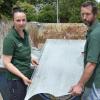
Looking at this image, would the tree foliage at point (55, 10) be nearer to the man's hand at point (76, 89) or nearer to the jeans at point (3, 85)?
the jeans at point (3, 85)

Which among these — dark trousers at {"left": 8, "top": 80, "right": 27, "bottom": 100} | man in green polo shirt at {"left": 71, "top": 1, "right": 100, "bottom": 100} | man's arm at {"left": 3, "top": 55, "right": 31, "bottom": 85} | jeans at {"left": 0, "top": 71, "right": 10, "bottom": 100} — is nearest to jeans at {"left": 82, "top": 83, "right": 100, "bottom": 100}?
man in green polo shirt at {"left": 71, "top": 1, "right": 100, "bottom": 100}

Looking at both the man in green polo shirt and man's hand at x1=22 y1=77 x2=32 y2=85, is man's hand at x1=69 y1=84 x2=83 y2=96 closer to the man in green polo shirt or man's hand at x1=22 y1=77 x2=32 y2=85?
the man in green polo shirt

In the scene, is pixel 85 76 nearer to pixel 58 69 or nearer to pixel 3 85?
pixel 58 69

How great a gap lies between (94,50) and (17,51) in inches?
43.1

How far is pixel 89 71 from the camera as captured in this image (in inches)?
173

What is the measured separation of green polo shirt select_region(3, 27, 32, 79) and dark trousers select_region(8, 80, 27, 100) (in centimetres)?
7

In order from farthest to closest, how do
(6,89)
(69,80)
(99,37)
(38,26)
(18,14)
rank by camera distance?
(38,26), (6,89), (18,14), (69,80), (99,37)

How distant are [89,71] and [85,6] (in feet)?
2.10

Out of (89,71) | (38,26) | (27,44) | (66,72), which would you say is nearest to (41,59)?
(27,44)

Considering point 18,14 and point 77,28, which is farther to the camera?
point 77,28

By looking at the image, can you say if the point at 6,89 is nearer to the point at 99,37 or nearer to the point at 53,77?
the point at 53,77

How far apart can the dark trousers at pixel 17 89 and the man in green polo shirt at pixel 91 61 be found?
2.79ft

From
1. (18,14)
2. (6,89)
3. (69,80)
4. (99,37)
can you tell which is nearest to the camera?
(99,37)

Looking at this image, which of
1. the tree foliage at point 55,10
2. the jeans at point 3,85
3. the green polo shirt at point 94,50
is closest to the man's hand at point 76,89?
the green polo shirt at point 94,50
